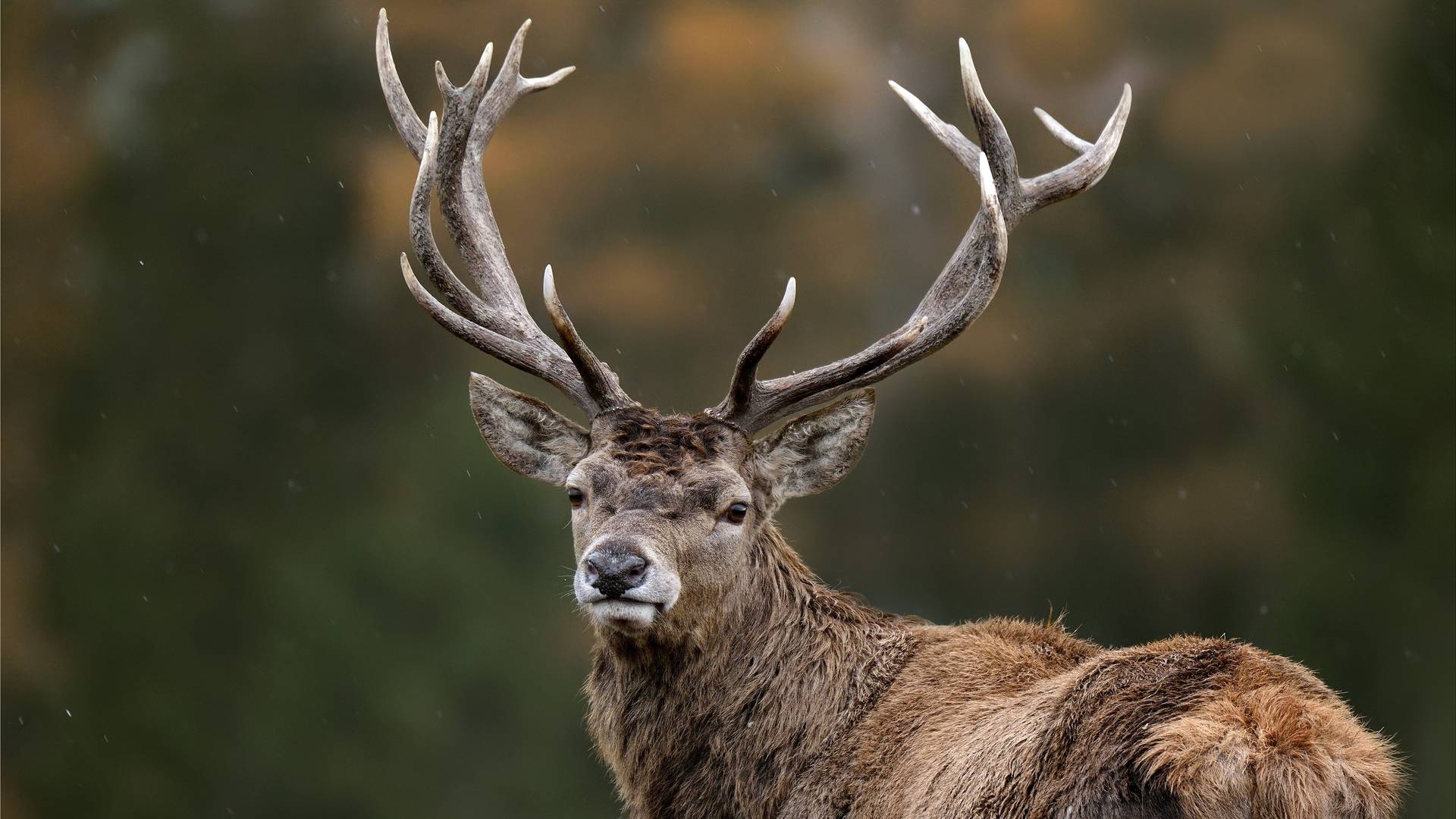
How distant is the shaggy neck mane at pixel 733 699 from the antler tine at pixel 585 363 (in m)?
0.69

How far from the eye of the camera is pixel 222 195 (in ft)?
48.7

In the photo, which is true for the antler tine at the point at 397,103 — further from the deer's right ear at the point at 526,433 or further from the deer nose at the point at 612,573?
the deer nose at the point at 612,573

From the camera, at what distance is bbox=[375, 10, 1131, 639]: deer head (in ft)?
15.0

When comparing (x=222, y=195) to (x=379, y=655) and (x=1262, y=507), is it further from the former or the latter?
(x=1262, y=507)

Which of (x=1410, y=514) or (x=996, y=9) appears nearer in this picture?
(x=1410, y=514)

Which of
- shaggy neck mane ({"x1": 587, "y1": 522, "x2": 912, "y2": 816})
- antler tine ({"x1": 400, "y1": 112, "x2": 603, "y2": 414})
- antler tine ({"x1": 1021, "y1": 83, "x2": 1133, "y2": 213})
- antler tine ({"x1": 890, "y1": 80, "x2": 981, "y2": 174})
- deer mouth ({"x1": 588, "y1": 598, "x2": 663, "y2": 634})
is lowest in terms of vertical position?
shaggy neck mane ({"x1": 587, "y1": 522, "x2": 912, "y2": 816})

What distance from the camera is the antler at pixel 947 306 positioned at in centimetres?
502

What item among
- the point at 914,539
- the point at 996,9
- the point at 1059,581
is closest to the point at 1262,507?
the point at 1059,581

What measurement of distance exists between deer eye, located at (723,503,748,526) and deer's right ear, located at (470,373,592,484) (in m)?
0.63

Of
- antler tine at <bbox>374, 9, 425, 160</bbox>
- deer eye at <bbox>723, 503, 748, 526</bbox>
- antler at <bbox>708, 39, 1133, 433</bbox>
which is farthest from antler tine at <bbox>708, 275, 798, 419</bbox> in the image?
antler tine at <bbox>374, 9, 425, 160</bbox>

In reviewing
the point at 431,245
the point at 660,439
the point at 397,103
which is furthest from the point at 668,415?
the point at 397,103

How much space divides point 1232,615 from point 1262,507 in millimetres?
1002

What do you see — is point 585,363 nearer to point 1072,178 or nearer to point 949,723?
point 949,723

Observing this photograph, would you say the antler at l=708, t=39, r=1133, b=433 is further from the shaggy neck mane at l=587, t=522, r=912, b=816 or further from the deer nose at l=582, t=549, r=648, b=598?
the deer nose at l=582, t=549, r=648, b=598
